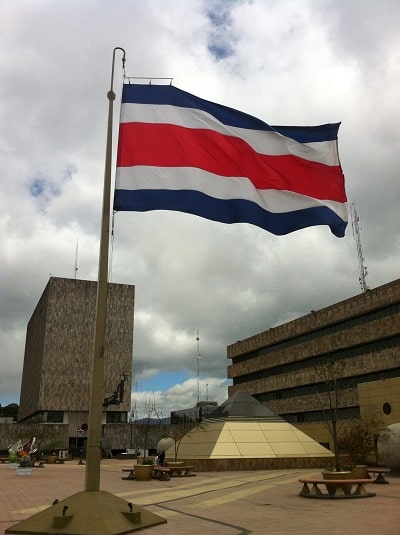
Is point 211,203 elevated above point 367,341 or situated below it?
below

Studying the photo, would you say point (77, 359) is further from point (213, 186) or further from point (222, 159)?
point (213, 186)

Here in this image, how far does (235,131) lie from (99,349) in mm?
5788

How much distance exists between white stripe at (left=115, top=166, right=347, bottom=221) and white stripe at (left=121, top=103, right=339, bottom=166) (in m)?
1.04

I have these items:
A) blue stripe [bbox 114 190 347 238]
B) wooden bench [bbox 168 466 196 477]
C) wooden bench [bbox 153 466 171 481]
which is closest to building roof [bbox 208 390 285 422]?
wooden bench [bbox 168 466 196 477]

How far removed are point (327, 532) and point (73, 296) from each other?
79148mm

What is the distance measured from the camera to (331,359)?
2071 inches

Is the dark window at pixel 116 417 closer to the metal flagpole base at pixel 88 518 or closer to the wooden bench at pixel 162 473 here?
the wooden bench at pixel 162 473

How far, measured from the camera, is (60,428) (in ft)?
238

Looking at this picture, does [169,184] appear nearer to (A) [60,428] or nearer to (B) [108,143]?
(B) [108,143]

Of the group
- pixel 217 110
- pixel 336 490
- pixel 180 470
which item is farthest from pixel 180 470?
→ pixel 217 110

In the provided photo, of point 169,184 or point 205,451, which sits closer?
point 169,184

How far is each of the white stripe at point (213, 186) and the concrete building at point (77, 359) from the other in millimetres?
69977

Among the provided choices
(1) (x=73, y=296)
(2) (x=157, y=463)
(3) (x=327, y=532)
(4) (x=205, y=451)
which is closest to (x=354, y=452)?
(4) (x=205, y=451)

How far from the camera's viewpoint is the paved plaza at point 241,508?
31.2 feet
